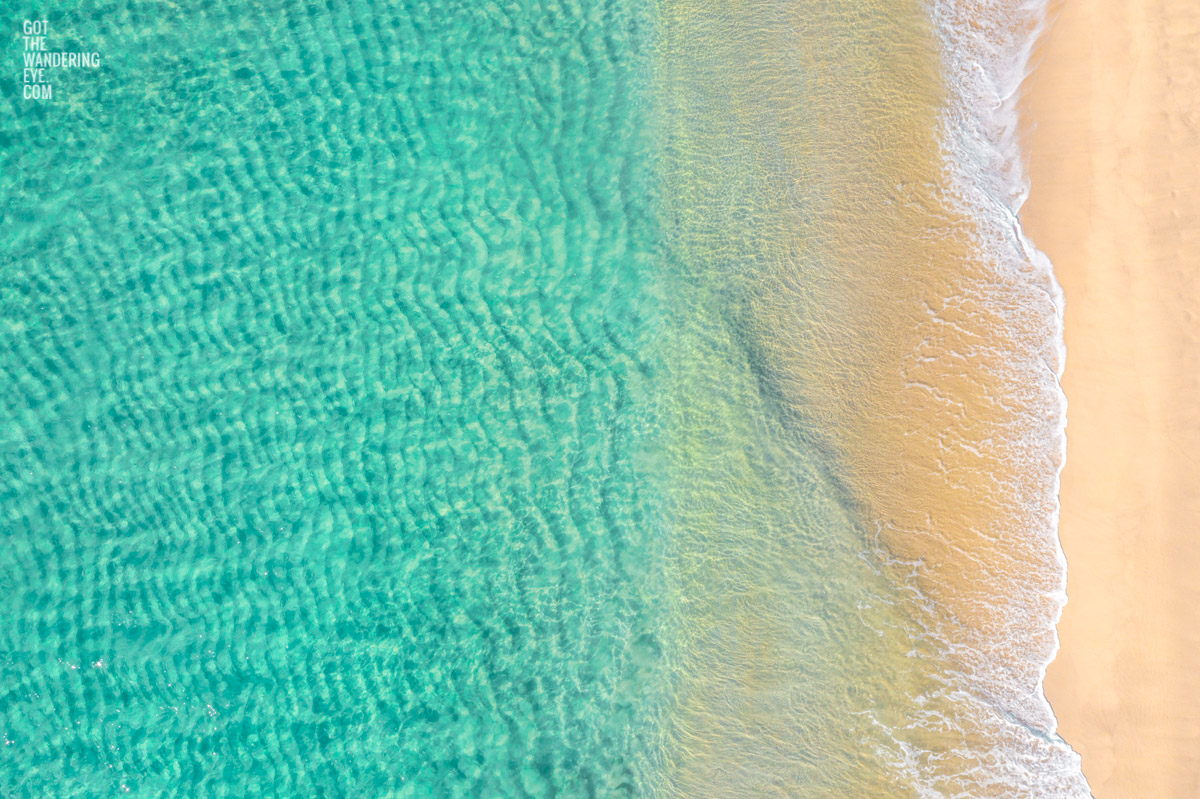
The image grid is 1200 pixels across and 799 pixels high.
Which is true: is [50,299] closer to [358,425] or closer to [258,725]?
[358,425]

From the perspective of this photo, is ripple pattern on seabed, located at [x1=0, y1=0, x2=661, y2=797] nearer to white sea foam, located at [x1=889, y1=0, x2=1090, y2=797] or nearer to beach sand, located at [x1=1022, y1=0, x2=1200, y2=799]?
white sea foam, located at [x1=889, y1=0, x2=1090, y2=797]

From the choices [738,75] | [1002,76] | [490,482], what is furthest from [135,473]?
[1002,76]

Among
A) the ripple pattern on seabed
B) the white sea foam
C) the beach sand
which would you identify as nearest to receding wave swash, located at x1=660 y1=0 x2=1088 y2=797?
the white sea foam

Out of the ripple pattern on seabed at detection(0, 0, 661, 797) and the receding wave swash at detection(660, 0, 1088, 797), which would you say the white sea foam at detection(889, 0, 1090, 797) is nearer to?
the receding wave swash at detection(660, 0, 1088, 797)

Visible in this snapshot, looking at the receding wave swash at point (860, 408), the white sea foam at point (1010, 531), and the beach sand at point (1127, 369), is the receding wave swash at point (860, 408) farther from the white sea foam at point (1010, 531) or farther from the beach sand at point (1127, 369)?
the beach sand at point (1127, 369)

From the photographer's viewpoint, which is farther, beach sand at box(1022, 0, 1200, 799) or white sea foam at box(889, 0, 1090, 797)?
beach sand at box(1022, 0, 1200, 799)

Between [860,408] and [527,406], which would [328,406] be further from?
[860,408]

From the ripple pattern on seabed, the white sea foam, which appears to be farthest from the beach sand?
the ripple pattern on seabed

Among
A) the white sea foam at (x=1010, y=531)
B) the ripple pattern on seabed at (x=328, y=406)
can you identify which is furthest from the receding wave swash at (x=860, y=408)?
the ripple pattern on seabed at (x=328, y=406)
